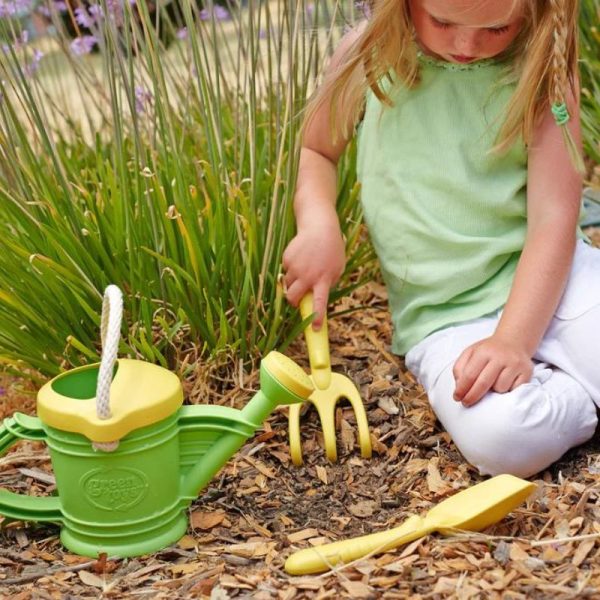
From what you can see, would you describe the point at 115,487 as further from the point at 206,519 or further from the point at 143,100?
the point at 143,100

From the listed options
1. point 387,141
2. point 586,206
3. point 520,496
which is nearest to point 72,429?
point 520,496

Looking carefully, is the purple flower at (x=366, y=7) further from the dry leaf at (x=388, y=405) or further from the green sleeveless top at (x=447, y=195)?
the dry leaf at (x=388, y=405)

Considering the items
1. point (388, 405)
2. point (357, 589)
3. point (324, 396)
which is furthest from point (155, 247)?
point (357, 589)

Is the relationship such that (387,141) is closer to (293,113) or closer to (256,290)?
(293,113)

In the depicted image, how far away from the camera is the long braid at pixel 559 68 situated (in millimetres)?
1371

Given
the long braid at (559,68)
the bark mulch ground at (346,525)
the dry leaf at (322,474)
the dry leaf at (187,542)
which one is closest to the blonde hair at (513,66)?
the long braid at (559,68)

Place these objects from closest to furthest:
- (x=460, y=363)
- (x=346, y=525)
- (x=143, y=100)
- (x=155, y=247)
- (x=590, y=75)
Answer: (x=346, y=525), (x=460, y=363), (x=155, y=247), (x=143, y=100), (x=590, y=75)

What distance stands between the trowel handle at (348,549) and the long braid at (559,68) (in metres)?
0.55

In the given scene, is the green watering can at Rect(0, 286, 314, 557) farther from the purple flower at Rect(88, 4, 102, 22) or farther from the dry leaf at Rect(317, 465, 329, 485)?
the purple flower at Rect(88, 4, 102, 22)

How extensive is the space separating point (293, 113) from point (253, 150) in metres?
0.09

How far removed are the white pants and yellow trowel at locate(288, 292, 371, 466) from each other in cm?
13

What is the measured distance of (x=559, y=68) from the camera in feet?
4.63

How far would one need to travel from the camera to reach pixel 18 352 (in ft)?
5.40

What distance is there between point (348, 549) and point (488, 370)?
15.4 inches
